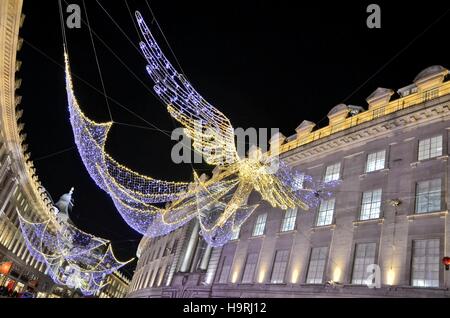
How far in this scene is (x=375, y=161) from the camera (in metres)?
22.2

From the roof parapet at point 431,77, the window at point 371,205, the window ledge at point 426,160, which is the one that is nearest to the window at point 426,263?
the window at point 371,205

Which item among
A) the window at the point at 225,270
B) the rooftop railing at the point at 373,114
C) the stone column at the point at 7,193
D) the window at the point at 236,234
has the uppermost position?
the rooftop railing at the point at 373,114

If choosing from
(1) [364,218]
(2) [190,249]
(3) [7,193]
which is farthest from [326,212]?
(3) [7,193]

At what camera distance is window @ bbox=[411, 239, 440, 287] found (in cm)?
1577

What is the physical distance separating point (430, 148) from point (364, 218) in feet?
17.7

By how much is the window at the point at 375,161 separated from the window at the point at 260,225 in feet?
30.7

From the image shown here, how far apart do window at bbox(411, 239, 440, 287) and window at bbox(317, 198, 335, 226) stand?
613 cm

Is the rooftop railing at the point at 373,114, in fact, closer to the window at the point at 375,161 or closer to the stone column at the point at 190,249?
the window at the point at 375,161

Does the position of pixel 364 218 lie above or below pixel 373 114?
below

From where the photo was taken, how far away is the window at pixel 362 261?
18609 mm

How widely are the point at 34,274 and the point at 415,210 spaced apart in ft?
249

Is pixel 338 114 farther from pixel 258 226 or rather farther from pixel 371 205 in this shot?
pixel 258 226

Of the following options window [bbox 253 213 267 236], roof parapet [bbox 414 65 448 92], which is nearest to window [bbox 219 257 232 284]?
window [bbox 253 213 267 236]
